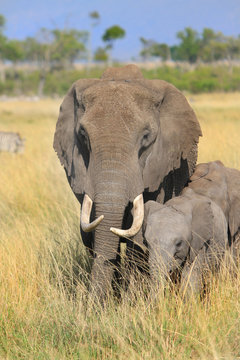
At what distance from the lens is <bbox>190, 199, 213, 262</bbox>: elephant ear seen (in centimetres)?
414

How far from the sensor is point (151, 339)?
11.9 ft

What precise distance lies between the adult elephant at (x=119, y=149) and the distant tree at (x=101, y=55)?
246 feet

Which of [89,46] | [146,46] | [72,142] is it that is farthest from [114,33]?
[72,142]

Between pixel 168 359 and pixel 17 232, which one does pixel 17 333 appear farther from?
pixel 17 232

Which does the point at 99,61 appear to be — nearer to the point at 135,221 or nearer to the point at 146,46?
the point at 146,46

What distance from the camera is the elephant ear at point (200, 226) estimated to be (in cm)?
414

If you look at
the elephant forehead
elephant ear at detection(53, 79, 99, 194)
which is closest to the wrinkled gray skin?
elephant ear at detection(53, 79, 99, 194)

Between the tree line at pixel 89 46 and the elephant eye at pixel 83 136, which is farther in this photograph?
the tree line at pixel 89 46

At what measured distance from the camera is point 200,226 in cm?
416

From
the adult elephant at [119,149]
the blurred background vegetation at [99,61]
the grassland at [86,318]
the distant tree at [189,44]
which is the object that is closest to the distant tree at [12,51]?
the blurred background vegetation at [99,61]

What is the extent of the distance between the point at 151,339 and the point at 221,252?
1.10 metres

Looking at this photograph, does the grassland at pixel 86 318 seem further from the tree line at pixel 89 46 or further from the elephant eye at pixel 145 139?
the tree line at pixel 89 46

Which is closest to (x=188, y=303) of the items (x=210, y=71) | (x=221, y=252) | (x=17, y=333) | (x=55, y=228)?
(x=221, y=252)

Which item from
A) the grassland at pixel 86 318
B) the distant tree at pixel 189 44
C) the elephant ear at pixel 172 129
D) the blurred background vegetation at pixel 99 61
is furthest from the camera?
the distant tree at pixel 189 44
